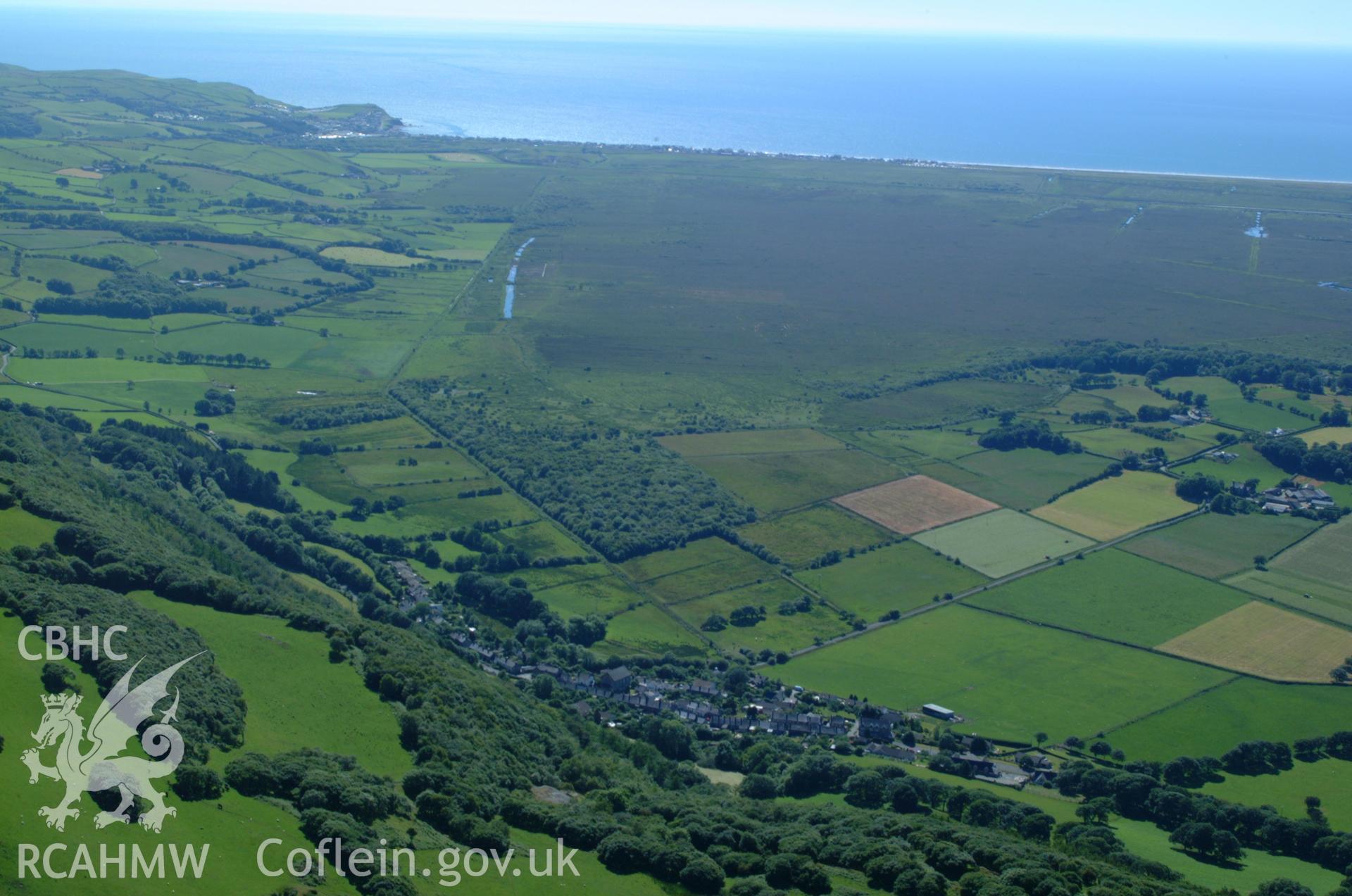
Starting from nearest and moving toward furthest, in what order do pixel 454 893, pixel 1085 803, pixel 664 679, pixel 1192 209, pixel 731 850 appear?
pixel 454 893, pixel 731 850, pixel 1085 803, pixel 664 679, pixel 1192 209

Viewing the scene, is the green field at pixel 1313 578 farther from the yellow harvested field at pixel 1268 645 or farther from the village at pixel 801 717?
the village at pixel 801 717

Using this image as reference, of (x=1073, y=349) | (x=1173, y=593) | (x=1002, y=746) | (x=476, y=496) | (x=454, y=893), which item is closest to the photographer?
(x=454, y=893)

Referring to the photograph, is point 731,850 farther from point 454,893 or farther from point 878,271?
point 878,271

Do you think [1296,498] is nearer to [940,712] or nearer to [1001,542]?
[1001,542]

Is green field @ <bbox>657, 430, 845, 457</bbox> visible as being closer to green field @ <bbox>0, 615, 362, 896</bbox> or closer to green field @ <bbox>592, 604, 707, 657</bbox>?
green field @ <bbox>592, 604, 707, 657</bbox>

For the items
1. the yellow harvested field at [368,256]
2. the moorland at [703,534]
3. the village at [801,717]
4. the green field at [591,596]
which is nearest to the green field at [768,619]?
the moorland at [703,534]

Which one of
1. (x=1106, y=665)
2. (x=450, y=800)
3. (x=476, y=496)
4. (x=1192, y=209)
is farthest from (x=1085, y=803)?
(x=1192, y=209)

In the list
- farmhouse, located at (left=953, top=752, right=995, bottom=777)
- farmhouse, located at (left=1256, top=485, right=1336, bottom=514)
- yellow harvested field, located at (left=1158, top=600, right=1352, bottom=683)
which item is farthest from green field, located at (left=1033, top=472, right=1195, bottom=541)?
farmhouse, located at (left=953, top=752, right=995, bottom=777)
